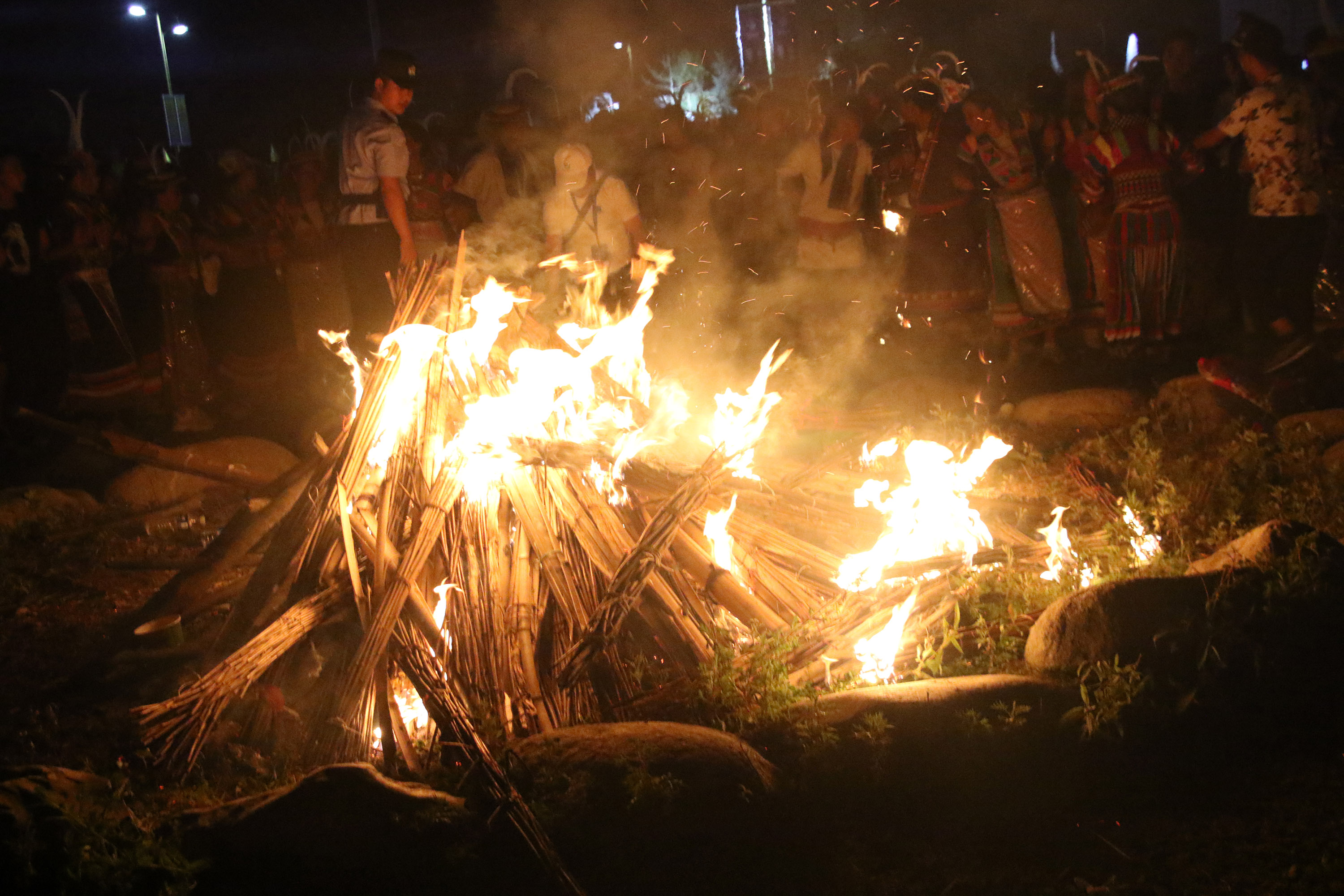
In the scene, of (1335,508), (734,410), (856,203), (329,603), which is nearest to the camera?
(329,603)

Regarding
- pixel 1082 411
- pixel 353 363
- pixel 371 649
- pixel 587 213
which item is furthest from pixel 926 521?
pixel 587 213

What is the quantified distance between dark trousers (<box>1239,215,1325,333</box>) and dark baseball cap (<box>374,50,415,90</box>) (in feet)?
18.1

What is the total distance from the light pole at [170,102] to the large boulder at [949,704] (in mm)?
17181

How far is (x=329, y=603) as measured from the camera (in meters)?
4.16

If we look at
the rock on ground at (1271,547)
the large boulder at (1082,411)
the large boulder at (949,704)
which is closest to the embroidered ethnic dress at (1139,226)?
the large boulder at (1082,411)

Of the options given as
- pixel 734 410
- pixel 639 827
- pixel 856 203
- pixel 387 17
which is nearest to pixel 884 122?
pixel 856 203

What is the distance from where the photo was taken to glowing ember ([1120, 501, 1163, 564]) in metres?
4.66

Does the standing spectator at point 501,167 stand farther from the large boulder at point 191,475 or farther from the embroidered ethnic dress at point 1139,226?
the embroidered ethnic dress at point 1139,226

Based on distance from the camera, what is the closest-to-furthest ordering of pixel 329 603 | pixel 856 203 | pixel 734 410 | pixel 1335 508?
pixel 329 603 → pixel 1335 508 → pixel 734 410 → pixel 856 203

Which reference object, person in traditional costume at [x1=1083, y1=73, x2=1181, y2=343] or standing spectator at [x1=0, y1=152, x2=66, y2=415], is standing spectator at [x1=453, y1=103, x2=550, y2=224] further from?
person in traditional costume at [x1=1083, y1=73, x2=1181, y2=343]

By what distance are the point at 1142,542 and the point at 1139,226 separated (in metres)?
3.57

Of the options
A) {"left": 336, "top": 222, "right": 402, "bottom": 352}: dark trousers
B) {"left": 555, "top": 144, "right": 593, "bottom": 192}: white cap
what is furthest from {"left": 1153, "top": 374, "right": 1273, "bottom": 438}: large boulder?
{"left": 336, "top": 222, "right": 402, "bottom": 352}: dark trousers

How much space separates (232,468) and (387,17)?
14.1 m

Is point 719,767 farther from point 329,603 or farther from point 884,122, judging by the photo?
point 884,122
